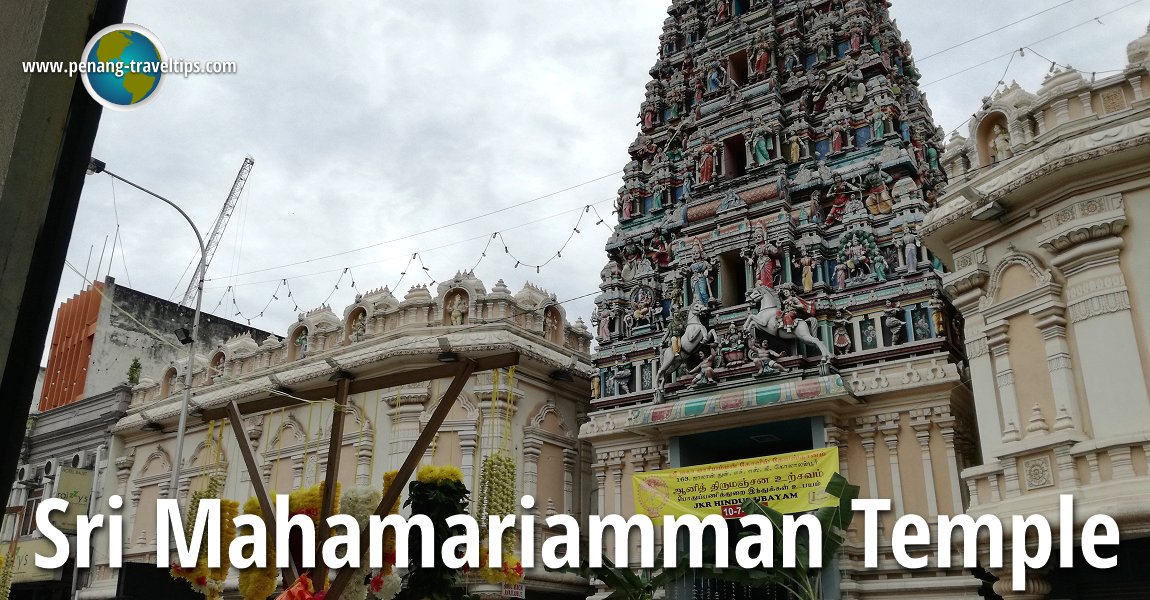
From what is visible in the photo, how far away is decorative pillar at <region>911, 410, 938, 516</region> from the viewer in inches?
720

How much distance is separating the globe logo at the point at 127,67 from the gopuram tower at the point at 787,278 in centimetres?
1746

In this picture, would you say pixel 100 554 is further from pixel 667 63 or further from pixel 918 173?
pixel 918 173

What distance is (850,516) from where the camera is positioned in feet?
57.6

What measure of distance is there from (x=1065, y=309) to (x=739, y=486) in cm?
738

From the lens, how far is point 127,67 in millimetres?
2986

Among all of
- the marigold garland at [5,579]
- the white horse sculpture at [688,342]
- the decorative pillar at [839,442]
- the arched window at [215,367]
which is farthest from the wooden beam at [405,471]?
the arched window at [215,367]

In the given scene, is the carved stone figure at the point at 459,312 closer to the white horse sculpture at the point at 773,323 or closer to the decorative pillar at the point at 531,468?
the decorative pillar at the point at 531,468

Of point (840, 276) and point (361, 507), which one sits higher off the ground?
point (840, 276)

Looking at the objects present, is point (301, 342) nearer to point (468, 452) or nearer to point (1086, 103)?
point (468, 452)

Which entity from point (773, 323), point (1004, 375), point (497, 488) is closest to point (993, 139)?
point (1004, 375)

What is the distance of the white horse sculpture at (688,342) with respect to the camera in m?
22.0

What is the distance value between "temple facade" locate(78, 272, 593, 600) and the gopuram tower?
1680mm

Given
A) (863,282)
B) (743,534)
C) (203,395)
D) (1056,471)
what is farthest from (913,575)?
(203,395)

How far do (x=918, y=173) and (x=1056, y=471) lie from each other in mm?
9890
